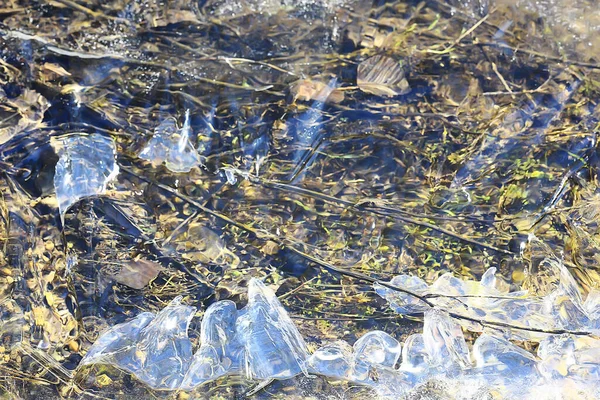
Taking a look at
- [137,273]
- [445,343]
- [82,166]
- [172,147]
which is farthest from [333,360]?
[82,166]

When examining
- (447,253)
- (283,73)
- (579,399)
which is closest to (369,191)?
(447,253)

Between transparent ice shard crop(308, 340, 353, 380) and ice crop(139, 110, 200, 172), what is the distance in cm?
54

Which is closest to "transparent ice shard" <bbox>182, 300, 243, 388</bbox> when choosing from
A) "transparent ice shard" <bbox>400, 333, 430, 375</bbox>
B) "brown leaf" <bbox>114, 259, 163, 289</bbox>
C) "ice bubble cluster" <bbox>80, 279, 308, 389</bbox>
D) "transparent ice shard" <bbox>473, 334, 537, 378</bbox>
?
"ice bubble cluster" <bbox>80, 279, 308, 389</bbox>

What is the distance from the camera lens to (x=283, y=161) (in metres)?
1.45

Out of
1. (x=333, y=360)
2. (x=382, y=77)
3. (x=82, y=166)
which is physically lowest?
(x=333, y=360)

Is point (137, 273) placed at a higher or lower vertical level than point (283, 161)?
lower

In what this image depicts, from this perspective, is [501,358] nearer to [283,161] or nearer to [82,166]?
[283,161]

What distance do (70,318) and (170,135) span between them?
1.61ft

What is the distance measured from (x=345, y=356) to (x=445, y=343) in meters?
0.23

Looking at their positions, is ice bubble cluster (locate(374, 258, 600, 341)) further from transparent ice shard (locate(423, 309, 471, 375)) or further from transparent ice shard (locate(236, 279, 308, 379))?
transparent ice shard (locate(236, 279, 308, 379))

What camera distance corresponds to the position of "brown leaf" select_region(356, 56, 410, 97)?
4.63 feet

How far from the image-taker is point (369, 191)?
57.5 inches

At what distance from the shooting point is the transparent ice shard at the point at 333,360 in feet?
4.61

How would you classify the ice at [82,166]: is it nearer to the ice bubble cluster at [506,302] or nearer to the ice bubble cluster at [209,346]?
the ice bubble cluster at [209,346]
